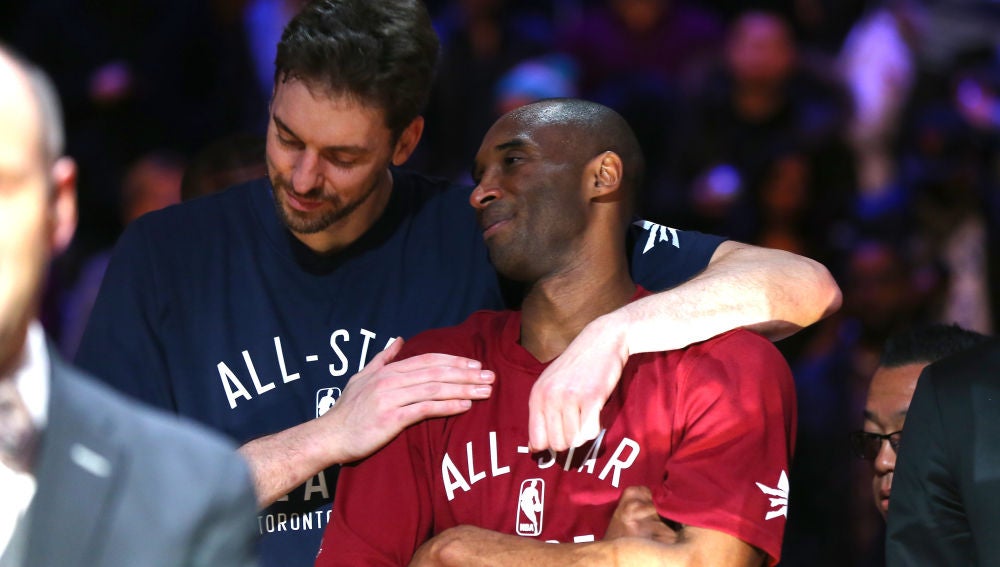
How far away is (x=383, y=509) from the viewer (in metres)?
3.13

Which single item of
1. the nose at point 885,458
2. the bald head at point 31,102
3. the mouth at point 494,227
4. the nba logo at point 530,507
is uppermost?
the bald head at point 31,102

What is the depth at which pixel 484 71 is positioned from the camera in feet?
22.9

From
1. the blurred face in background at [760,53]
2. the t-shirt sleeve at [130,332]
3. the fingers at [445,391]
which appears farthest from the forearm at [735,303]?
the blurred face in background at [760,53]

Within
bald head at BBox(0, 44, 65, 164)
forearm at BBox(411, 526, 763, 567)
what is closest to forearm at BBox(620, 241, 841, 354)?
forearm at BBox(411, 526, 763, 567)

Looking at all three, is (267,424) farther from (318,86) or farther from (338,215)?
(318,86)

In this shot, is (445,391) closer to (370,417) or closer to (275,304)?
(370,417)

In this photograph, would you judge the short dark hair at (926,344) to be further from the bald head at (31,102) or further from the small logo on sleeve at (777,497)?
the bald head at (31,102)

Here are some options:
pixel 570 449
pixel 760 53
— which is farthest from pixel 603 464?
pixel 760 53

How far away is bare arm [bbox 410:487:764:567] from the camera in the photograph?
2.86m

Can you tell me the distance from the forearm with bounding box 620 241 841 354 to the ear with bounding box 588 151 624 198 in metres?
0.31

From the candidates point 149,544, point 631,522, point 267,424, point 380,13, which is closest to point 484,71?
point 380,13

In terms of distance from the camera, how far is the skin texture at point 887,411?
11.5 feet

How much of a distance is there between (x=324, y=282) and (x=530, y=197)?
571 mm

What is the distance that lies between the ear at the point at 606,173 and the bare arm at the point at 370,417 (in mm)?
577
